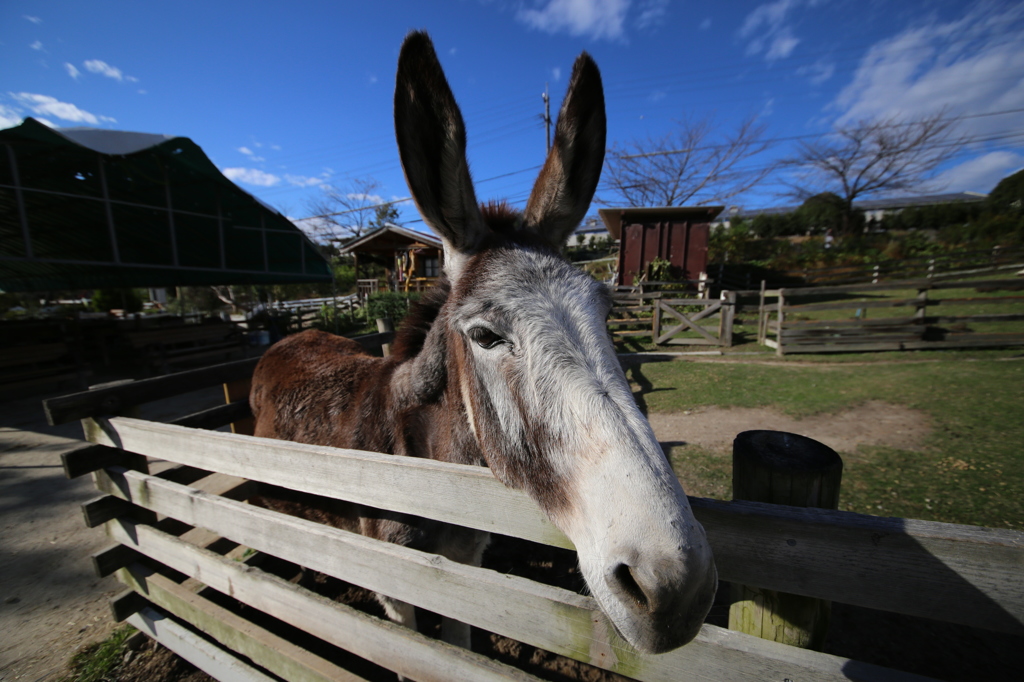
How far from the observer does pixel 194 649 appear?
8.20 feet

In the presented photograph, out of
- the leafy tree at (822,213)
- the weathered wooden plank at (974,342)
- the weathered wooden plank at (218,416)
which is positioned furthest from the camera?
the leafy tree at (822,213)

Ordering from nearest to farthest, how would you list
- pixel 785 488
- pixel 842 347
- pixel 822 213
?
pixel 785 488
pixel 842 347
pixel 822 213

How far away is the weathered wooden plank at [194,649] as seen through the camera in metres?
2.29

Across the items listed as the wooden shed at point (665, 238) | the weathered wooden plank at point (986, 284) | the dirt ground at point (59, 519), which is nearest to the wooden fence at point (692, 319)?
the weathered wooden plank at point (986, 284)

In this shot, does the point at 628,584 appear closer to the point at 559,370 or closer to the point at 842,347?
the point at 559,370

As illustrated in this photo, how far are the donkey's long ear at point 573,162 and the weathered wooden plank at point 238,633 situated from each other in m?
2.51

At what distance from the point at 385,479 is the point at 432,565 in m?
0.38

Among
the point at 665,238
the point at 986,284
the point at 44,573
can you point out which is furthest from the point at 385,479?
the point at 665,238

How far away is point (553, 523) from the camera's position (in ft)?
4.05

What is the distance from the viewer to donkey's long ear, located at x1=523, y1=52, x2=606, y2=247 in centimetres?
171

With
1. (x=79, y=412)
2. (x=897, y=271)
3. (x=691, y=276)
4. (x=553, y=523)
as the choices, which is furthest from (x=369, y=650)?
(x=897, y=271)

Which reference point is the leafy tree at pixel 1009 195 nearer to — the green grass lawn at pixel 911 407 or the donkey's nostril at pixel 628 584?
the green grass lawn at pixel 911 407

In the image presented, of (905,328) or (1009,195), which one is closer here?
(905,328)

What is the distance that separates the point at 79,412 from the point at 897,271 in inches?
1397
